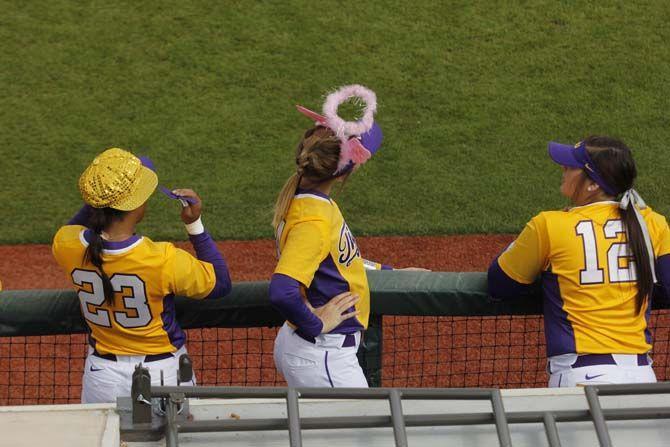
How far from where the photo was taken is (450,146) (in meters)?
7.43

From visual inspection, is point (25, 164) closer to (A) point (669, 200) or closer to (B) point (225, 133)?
(B) point (225, 133)

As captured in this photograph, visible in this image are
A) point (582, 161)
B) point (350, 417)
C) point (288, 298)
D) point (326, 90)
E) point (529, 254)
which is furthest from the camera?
point (326, 90)

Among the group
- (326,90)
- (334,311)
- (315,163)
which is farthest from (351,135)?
(326,90)

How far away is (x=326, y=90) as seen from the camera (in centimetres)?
795

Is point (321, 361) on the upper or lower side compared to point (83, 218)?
lower

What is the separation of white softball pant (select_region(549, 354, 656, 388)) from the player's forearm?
1.01 m

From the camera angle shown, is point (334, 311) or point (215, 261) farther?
point (215, 261)

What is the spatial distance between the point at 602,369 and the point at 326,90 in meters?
5.39

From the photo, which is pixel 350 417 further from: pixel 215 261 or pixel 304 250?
pixel 215 261

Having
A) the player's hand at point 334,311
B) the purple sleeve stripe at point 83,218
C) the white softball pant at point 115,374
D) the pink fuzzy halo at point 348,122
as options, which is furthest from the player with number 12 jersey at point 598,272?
the purple sleeve stripe at point 83,218

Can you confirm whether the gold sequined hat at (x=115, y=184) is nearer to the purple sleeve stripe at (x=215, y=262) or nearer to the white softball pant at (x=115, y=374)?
the purple sleeve stripe at (x=215, y=262)

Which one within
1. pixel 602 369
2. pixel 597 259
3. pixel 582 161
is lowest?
pixel 602 369

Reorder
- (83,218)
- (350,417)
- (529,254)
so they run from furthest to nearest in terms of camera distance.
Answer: (83,218) → (529,254) → (350,417)

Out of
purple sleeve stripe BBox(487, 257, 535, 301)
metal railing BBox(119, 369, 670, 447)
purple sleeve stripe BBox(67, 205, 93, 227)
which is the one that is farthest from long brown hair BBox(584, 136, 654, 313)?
purple sleeve stripe BBox(67, 205, 93, 227)
